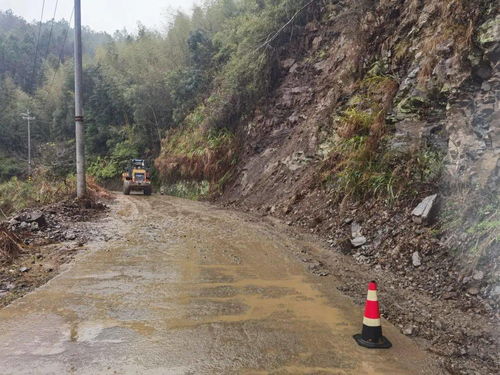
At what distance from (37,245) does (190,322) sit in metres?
4.91

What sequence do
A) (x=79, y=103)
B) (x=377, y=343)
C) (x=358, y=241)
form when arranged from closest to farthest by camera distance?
1. (x=377, y=343)
2. (x=358, y=241)
3. (x=79, y=103)

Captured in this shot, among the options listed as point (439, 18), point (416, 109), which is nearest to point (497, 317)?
point (416, 109)

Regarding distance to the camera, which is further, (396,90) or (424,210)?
(396,90)

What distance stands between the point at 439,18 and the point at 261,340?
8.15 metres

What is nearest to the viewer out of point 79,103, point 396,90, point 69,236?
point 69,236

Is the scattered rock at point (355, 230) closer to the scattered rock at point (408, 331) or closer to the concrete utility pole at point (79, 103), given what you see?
the scattered rock at point (408, 331)

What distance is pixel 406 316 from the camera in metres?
4.31

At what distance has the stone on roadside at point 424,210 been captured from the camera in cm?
593

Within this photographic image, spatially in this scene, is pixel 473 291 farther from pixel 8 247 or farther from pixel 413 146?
pixel 8 247

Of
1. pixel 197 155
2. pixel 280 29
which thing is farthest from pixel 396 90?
pixel 197 155

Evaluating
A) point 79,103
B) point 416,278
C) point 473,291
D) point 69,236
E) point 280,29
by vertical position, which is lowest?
point 69,236

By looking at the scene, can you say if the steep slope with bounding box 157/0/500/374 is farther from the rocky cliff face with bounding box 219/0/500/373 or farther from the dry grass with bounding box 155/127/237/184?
the dry grass with bounding box 155/127/237/184

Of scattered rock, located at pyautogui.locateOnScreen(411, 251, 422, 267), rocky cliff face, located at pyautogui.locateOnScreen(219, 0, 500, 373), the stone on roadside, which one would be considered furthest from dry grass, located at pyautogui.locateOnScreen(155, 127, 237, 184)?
scattered rock, located at pyautogui.locateOnScreen(411, 251, 422, 267)

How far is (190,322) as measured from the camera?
13.5ft
